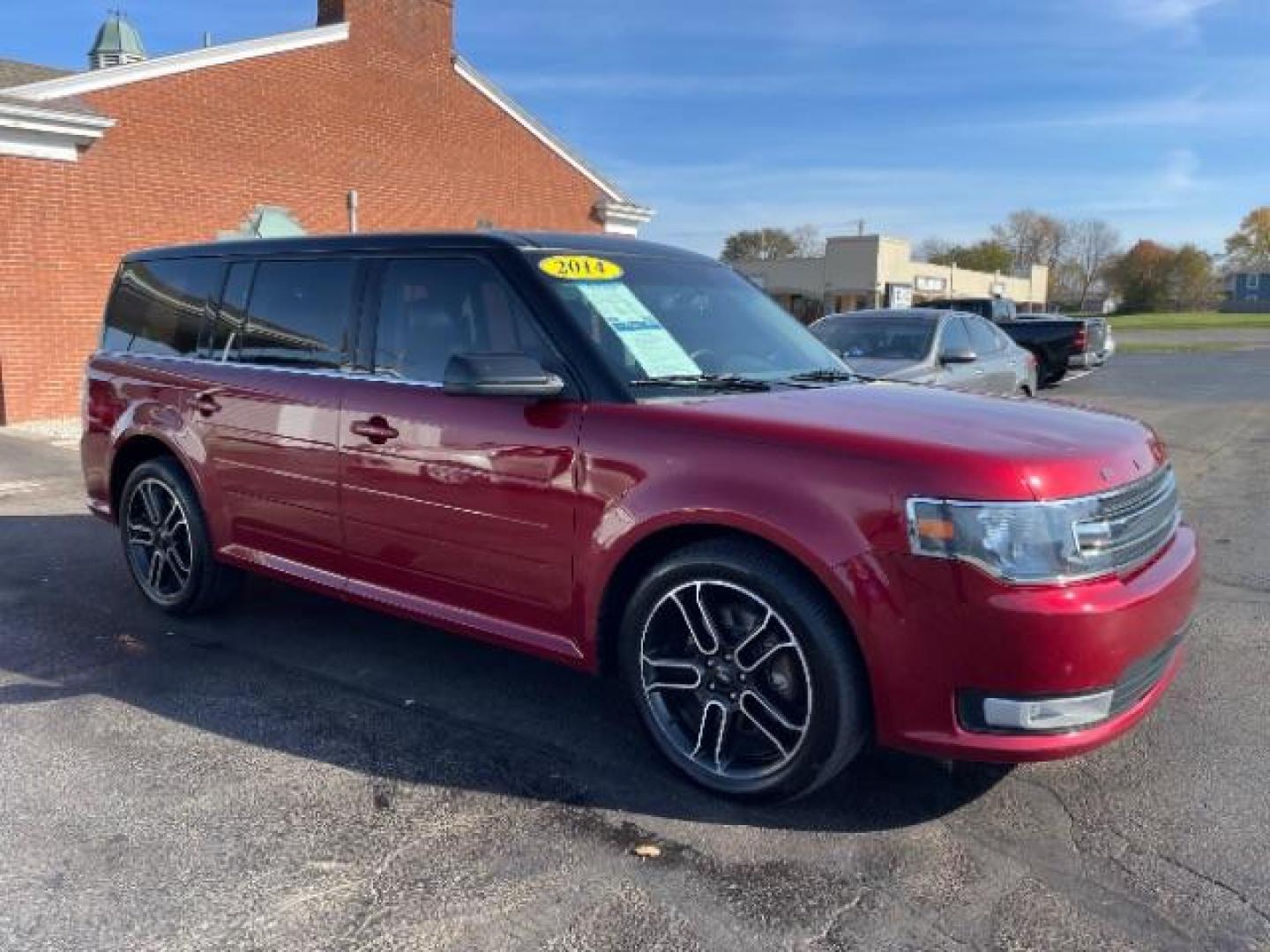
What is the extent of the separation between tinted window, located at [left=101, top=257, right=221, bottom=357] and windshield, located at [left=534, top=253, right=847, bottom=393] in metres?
2.19

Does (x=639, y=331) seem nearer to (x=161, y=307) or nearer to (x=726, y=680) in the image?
(x=726, y=680)

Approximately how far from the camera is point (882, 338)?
9914 millimetres

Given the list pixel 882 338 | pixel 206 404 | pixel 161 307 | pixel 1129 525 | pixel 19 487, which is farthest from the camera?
pixel 882 338

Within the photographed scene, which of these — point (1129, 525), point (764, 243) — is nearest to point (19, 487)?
point (1129, 525)

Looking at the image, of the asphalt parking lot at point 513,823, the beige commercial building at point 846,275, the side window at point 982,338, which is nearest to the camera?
the asphalt parking lot at point 513,823

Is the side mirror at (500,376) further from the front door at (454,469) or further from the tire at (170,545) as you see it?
the tire at (170,545)

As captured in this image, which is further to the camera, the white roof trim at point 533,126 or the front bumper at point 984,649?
the white roof trim at point 533,126

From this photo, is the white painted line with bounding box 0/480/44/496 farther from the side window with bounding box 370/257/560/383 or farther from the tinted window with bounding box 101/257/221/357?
the side window with bounding box 370/257/560/383

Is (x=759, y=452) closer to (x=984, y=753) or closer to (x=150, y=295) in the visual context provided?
(x=984, y=753)

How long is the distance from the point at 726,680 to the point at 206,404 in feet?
9.78

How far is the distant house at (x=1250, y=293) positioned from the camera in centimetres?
11325

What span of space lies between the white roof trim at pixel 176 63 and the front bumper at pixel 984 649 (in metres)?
13.0

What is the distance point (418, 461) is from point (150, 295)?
2502 millimetres

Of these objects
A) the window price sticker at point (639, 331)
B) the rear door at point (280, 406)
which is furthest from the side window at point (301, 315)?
the window price sticker at point (639, 331)
